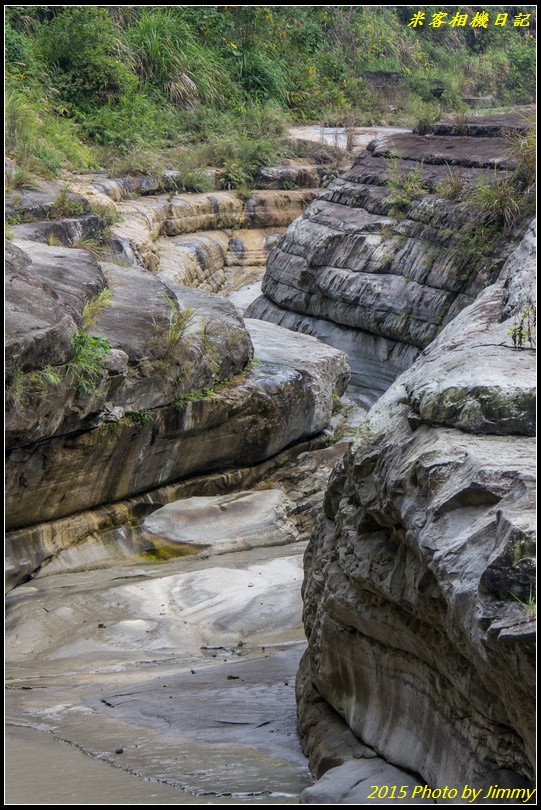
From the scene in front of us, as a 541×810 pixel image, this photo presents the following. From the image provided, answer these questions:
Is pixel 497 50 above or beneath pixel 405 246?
above

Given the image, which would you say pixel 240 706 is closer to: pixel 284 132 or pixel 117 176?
pixel 117 176

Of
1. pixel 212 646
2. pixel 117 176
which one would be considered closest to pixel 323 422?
pixel 212 646

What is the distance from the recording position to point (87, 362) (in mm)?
6934

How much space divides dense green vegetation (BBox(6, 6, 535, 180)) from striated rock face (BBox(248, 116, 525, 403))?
1.43 meters

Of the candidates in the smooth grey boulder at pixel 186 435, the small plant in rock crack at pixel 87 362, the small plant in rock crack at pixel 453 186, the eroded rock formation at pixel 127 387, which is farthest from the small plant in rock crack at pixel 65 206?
the small plant in rock crack at pixel 453 186

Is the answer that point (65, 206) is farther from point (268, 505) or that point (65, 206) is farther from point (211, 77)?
point (211, 77)

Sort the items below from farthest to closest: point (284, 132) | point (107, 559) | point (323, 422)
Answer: point (284, 132) → point (323, 422) → point (107, 559)

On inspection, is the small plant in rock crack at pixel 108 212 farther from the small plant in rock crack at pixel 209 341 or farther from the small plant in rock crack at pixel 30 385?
the small plant in rock crack at pixel 30 385

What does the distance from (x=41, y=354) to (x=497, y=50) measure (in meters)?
19.2

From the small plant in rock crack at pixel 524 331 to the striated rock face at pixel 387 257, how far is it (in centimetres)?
559

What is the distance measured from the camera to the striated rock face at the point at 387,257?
1045 cm

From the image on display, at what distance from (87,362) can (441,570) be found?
452cm

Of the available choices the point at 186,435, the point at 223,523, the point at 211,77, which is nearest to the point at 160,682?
the point at 223,523

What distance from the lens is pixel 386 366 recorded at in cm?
1115
